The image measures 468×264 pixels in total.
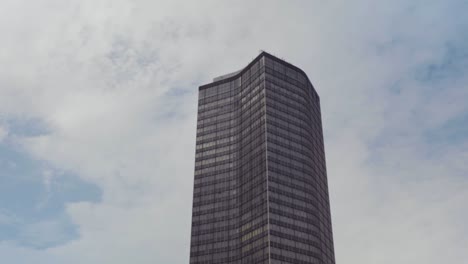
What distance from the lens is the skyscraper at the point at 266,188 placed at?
6491 inches

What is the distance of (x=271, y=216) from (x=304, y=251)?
16.1 meters

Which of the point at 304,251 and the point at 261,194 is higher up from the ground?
the point at 261,194

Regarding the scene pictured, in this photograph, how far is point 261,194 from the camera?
171 metres

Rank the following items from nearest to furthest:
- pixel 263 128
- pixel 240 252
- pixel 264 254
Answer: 1. pixel 264 254
2. pixel 240 252
3. pixel 263 128

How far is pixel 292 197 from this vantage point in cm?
17150

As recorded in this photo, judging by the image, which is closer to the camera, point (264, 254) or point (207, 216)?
point (264, 254)

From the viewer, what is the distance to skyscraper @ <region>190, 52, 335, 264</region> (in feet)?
541

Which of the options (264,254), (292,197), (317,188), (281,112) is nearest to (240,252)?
(264,254)

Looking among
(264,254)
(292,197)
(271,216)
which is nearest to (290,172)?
(292,197)

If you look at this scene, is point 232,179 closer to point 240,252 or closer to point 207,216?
point 207,216

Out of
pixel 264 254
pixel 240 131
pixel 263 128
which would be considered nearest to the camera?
pixel 264 254

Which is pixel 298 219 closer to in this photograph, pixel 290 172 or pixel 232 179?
pixel 290 172

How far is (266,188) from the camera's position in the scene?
6683 inches

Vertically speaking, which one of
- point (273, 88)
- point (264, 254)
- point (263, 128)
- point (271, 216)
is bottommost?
point (264, 254)
